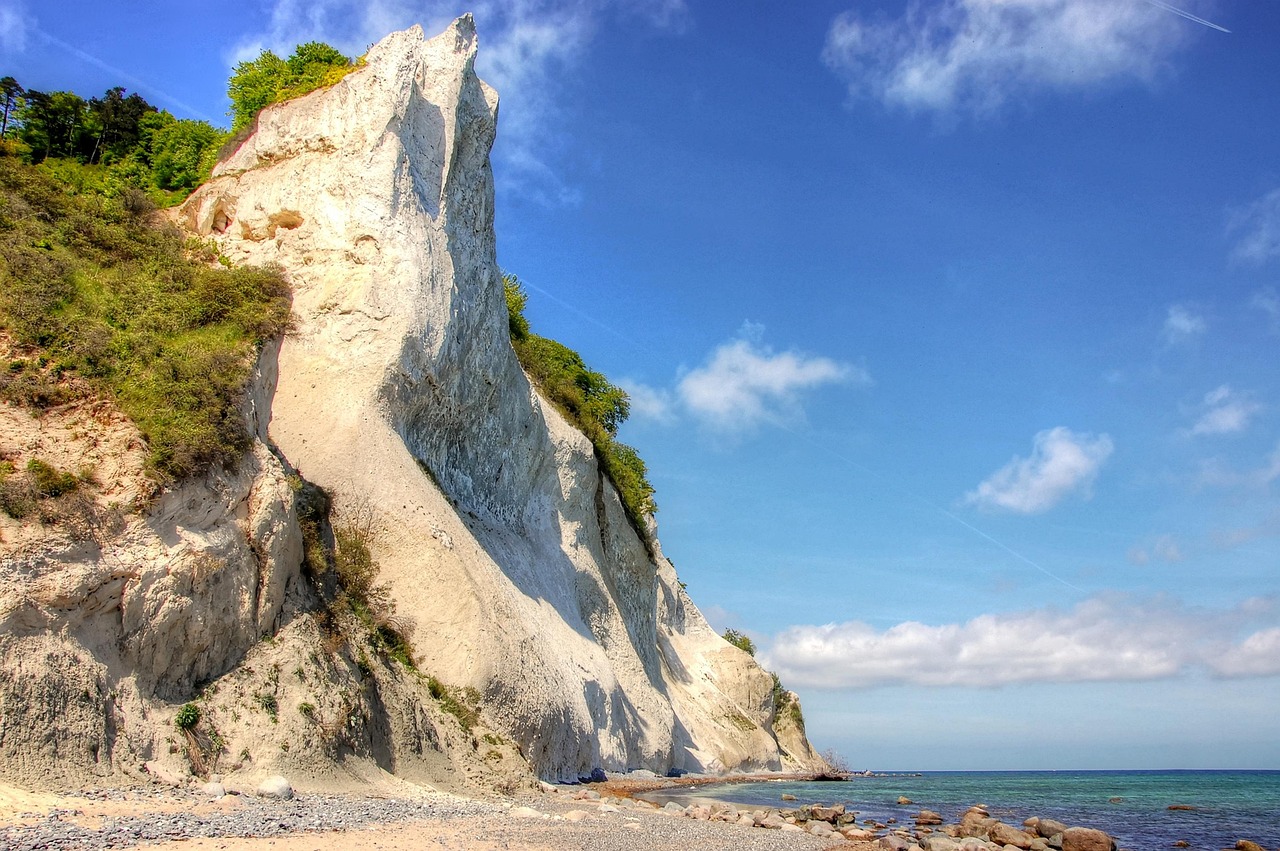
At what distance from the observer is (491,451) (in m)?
24.4

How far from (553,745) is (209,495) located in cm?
918

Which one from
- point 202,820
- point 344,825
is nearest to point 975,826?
point 344,825

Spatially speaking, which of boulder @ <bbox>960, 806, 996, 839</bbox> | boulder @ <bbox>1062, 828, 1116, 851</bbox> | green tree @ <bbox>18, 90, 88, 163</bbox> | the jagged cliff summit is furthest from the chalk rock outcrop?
green tree @ <bbox>18, 90, 88, 163</bbox>

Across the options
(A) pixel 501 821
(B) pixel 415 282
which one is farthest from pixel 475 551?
(A) pixel 501 821

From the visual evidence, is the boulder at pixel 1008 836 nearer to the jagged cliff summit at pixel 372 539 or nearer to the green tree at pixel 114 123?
the jagged cliff summit at pixel 372 539

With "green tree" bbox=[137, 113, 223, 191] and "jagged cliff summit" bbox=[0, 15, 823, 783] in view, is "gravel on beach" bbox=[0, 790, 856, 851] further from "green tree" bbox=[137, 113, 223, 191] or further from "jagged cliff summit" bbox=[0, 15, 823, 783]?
"green tree" bbox=[137, 113, 223, 191]

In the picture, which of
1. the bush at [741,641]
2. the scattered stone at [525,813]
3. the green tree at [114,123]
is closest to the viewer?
the scattered stone at [525,813]

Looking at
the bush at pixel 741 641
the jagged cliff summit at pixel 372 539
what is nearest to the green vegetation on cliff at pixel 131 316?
the jagged cliff summit at pixel 372 539

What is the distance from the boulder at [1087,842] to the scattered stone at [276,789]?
1351 cm

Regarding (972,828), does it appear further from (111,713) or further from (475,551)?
(111,713)

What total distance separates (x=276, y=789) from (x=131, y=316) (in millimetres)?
9153

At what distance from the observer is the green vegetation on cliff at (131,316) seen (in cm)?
1281

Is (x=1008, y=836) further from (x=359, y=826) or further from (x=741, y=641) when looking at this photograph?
(x=741, y=641)

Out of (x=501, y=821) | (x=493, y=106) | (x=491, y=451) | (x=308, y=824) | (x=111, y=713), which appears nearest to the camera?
(x=308, y=824)
